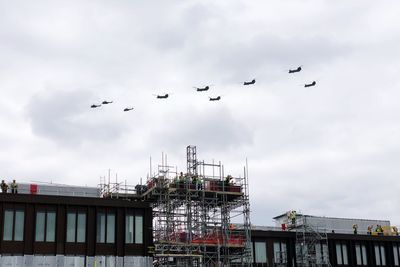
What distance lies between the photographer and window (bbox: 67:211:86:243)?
53125 millimetres

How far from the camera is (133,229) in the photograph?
55.6 meters

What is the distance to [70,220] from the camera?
2106 inches

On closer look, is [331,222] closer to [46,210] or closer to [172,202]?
[172,202]

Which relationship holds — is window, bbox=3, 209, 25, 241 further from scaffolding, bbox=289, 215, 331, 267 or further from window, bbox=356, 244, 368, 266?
window, bbox=356, 244, 368, 266

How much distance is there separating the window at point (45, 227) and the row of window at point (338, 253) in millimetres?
25904

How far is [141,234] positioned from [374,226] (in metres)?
54.2

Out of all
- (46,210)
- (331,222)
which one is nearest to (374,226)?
(331,222)

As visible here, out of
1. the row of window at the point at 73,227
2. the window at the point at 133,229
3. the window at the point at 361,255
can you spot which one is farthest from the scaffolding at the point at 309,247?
the row of window at the point at 73,227

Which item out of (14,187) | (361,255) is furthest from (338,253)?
(14,187)

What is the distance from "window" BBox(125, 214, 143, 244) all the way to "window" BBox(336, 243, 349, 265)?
29.0 m

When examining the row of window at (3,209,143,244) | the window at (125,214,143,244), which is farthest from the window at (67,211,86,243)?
the window at (125,214,143,244)

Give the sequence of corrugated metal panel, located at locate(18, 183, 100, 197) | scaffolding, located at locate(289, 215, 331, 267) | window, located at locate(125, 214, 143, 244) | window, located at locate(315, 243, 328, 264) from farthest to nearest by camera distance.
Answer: window, located at locate(315, 243, 328, 264) < scaffolding, located at locate(289, 215, 331, 267) < corrugated metal panel, located at locate(18, 183, 100, 197) < window, located at locate(125, 214, 143, 244)

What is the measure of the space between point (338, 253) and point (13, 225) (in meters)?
40.4

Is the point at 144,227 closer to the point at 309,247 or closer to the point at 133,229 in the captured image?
the point at 133,229
